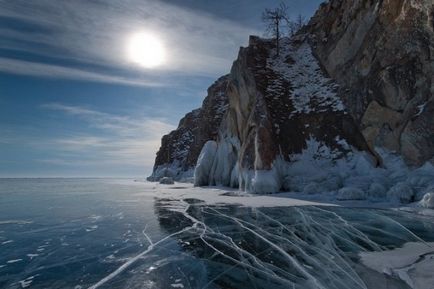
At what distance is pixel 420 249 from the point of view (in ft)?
26.9

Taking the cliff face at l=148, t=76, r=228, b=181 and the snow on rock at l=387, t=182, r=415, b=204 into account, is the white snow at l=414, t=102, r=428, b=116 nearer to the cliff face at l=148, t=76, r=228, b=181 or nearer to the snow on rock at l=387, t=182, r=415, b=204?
the snow on rock at l=387, t=182, r=415, b=204

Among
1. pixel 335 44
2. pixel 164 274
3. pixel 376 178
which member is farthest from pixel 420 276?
pixel 335 44

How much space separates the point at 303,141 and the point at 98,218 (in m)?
19.6

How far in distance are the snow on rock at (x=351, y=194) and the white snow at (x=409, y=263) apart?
35.7ft

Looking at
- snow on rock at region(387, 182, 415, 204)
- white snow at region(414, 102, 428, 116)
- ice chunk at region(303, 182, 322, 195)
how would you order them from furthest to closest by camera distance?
ice chunk at region(303, 182, 322, 195) → white snow at region(414, 102, 428, 116) → snow on rock at region(387, 182, 415, 204)

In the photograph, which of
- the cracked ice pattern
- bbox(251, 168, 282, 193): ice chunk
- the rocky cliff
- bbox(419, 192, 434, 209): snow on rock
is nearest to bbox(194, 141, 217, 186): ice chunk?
the rocky cliff

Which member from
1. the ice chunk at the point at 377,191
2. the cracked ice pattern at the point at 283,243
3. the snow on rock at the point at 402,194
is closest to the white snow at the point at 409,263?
the cracked ice pattern at the point at 283,243

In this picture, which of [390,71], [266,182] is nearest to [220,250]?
[266,182]

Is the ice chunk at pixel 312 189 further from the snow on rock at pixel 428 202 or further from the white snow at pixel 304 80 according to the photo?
the white snow at pixel 304 80

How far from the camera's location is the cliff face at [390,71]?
20391 mm

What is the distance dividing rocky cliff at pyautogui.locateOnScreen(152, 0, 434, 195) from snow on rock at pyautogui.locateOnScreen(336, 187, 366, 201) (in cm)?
140

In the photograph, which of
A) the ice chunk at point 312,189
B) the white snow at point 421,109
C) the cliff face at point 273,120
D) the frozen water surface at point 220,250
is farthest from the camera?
the cliff face at point 273,120

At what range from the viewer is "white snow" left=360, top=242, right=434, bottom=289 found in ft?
20.0

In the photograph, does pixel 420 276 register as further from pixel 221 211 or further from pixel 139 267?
pixel 221 211
